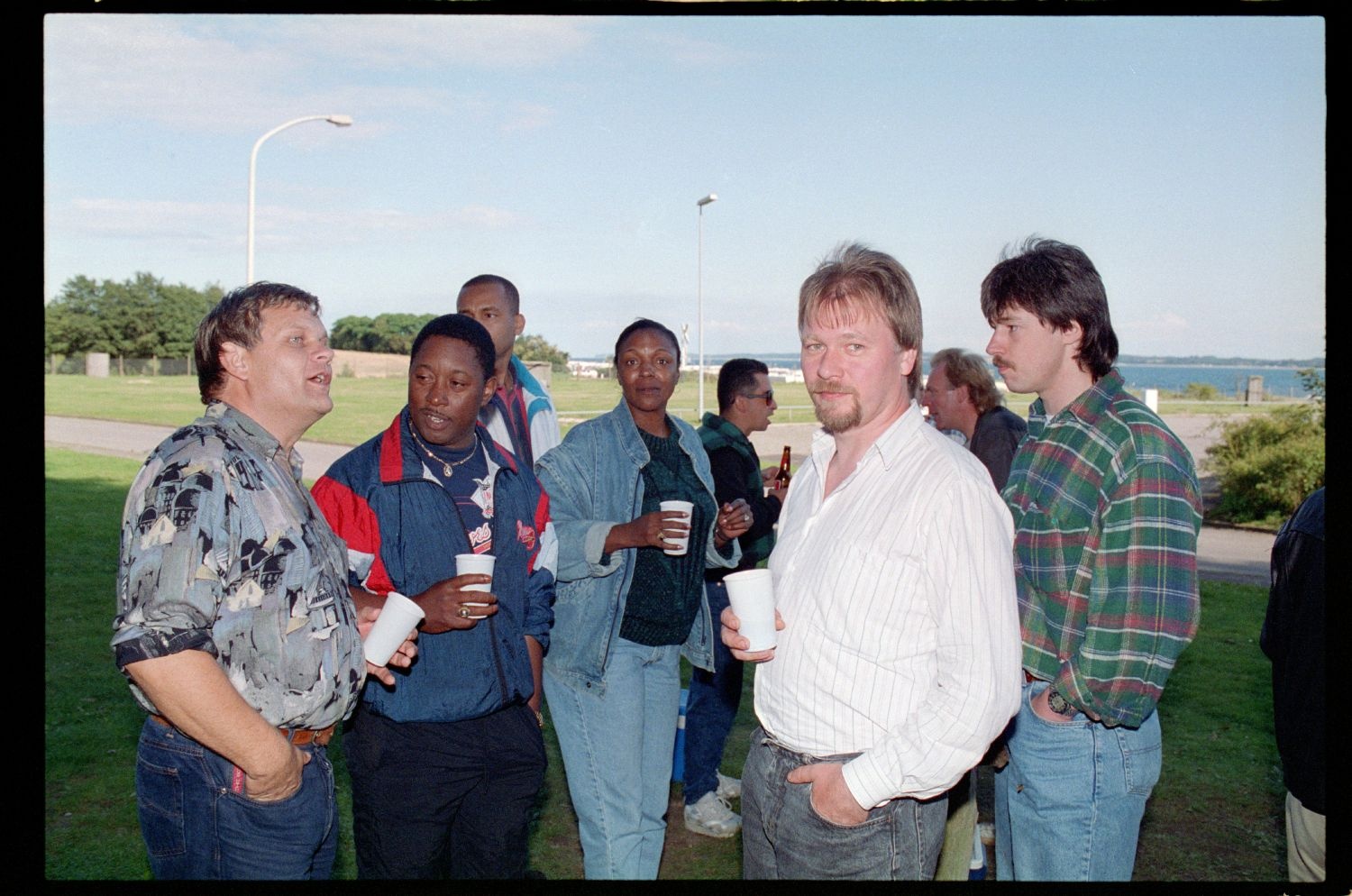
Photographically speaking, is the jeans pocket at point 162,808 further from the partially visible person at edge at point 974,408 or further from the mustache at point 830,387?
the partially visible person at edge at point 974,408

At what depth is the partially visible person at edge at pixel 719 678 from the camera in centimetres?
482

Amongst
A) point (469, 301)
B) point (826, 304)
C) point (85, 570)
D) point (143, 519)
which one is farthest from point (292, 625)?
point (85, 570)

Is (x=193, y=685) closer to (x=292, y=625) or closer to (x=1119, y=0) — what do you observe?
(x=292, y=625)

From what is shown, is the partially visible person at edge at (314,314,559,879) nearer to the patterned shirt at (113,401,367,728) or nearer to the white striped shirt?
the patterned shirt at (113,401,367,728)

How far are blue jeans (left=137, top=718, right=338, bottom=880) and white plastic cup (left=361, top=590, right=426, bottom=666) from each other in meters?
0.41

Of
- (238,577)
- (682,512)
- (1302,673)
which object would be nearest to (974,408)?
(682,512)

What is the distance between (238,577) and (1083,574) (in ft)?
6.95

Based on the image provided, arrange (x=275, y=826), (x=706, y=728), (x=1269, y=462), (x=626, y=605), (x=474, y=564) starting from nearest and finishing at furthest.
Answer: (x=275, y=826) < (x=474, y=564) < (x=626, y=605) < (x=706, y=728) < (x=1269, y=462)

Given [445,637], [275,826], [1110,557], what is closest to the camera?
[275,826]

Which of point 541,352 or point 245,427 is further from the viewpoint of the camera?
point 541,352

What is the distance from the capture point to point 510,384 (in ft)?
15.6

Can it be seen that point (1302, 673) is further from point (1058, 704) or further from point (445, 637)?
point (445, 637)

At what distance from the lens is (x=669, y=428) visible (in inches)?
162

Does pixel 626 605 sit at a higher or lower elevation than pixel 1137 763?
higher
